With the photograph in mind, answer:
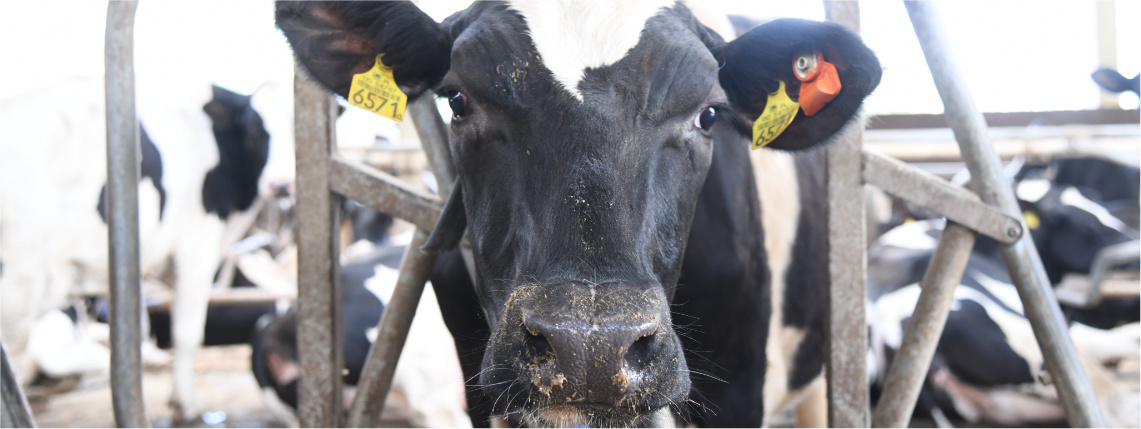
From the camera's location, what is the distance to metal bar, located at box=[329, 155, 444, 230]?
1.95 metres

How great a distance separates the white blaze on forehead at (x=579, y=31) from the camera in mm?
1407

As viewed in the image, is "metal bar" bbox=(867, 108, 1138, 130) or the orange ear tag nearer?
the orange ear tag

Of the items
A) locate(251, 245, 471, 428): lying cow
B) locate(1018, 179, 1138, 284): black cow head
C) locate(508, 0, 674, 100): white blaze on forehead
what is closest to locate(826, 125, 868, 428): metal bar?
locate(508, 0, 674, 100): white blaze on forehead

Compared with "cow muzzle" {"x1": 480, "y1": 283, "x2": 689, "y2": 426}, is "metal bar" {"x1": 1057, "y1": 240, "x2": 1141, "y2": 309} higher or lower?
lower

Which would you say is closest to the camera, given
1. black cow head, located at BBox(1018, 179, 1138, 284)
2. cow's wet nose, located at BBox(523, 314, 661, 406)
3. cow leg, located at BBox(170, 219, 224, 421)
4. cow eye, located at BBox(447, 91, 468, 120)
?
cow's wet nose, located at BBox(523, 314, 661, 406)

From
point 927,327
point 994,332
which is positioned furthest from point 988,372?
point 927,327

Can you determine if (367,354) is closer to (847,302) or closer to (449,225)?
(449,225)

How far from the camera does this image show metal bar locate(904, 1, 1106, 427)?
1.70 m

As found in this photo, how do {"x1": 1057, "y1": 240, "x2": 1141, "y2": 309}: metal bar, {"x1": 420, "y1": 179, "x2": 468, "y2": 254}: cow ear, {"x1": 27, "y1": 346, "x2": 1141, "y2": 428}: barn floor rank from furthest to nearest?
{"x1": 1057, "y1": 240, "x2": 1141, "y2": 309}: metal bar, {"x1": 27, "y1": 346, "x2": 1141, "y2": 428}: barn floor, {"x1": 420, "y1": 179, "x2": 468, "y2": 254}: cow ear

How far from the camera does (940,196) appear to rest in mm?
1791

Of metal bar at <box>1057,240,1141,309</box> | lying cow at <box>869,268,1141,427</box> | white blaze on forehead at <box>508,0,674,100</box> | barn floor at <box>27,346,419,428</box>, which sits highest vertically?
white blaze on forehead at <box>508,0,674,100</box>

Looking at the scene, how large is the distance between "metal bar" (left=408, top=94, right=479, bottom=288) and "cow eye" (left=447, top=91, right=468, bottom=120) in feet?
1.42

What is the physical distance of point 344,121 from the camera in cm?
900

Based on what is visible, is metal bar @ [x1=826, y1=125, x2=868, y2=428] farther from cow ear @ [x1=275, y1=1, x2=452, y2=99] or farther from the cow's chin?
cow ear @ [x1=275, y1=1, x2=452, y2=99]
